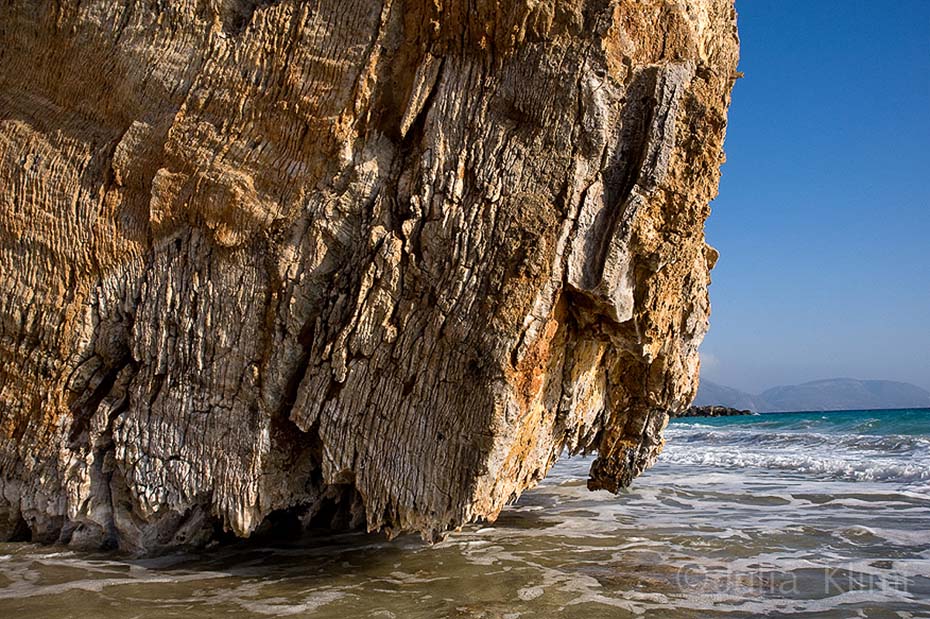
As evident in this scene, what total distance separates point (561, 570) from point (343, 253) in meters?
2.98

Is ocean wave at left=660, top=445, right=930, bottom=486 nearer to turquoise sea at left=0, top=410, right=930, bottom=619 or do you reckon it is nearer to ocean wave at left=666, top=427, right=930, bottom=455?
ocean wave at left=666, top=427, right=930, bottom=455

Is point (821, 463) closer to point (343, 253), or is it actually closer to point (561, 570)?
point (561, 570)

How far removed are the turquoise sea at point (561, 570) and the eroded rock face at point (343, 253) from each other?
1.39ft

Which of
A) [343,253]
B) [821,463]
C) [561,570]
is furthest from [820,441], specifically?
[343,253]

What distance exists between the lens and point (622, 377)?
5.66m

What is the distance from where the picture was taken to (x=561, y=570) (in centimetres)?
506

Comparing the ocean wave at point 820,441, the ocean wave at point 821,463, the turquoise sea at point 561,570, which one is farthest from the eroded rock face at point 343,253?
the ocean wave at point 820,441

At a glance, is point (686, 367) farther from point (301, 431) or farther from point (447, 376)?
point (301, 431)

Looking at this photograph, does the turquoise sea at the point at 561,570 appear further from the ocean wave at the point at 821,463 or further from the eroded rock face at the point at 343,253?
the ocean wave at the point at 821,463

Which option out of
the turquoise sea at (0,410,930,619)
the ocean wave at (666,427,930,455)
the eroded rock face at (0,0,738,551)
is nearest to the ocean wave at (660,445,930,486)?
the ocean wave at (666,427,930,455)

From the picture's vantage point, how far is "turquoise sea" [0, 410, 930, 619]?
4215 millimetres

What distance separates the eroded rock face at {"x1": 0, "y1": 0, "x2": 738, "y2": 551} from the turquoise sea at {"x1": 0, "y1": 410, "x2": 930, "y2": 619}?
425 millimetres

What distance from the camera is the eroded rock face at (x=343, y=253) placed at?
4547mm

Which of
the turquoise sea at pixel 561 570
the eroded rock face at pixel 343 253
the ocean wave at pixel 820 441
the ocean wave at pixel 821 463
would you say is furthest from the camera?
the ocean wave at pixel 820 441
